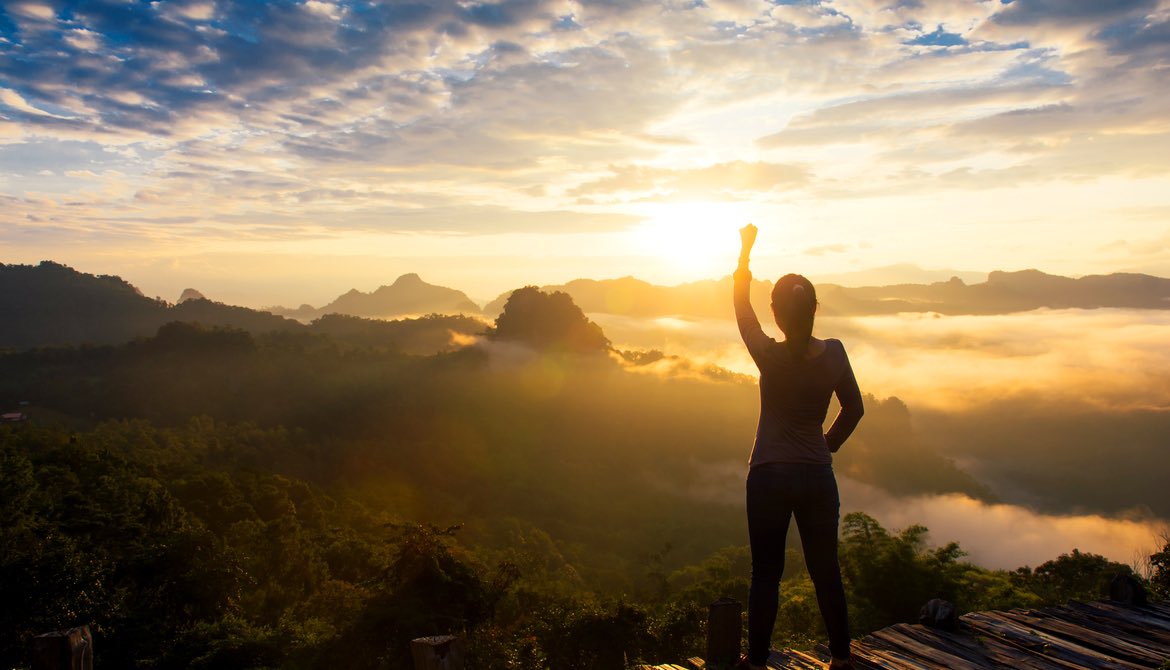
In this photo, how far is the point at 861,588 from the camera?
66.8 feet

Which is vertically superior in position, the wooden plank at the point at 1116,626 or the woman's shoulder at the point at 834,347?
the woman's shoulder at the point at 834,347

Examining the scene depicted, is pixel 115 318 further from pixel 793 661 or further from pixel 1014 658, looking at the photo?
pixel 1014 658

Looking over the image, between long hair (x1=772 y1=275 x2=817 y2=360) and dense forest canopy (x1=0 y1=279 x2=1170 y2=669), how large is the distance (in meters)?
11.2

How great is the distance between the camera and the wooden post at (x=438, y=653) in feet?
12.5

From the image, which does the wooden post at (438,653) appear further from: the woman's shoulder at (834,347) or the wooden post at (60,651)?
the woman's shoulder at (834,347)

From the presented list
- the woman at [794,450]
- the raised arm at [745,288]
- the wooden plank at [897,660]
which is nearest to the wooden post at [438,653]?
the woman at [794,450]

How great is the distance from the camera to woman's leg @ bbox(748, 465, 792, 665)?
4.19 metres

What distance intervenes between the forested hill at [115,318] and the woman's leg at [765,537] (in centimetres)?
9970

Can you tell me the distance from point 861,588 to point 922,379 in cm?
19998

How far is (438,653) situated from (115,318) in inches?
5452

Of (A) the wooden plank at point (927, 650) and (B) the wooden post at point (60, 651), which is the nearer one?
(B) the wooden post at point (60, 651)

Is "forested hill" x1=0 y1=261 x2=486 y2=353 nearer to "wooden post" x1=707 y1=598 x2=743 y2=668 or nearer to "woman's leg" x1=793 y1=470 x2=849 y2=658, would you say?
"wooden post" x1=707 y1=598 x2=743 y2=668

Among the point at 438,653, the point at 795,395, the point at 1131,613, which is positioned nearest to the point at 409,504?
the point at 1131,613

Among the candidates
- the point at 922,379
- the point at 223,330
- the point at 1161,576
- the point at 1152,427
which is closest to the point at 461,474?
the point at 223,330
